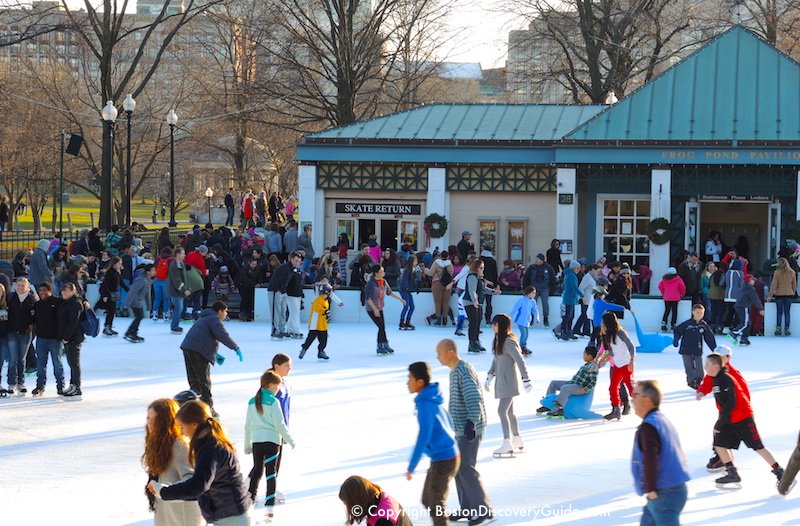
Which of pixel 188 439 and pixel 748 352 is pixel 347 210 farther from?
pixel 188 439

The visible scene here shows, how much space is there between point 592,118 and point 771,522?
22.8m

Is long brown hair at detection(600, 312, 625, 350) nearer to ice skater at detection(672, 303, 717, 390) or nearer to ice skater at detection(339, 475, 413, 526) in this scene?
ice skater at detection(672, 303, 717, 390)

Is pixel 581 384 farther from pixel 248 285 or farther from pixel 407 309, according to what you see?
pixel 248 285

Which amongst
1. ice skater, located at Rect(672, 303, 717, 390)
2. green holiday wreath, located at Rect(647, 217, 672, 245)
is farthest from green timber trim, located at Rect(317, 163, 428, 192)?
ice skater, located at Rect(672, 303, 717, 390)

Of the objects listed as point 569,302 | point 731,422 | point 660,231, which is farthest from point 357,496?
point 660,231

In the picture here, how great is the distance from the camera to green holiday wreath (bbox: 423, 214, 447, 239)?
31.8 m

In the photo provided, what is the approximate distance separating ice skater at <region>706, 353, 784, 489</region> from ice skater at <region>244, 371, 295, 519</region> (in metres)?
3.80

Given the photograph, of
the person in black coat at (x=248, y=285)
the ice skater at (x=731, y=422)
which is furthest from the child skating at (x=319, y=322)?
the ice skater at (x=731, y=422)

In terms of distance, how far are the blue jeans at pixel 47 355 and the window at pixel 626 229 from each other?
18755mm

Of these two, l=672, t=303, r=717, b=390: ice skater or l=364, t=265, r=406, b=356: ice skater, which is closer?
l=672, t=303, r=717, b=390: ice skater

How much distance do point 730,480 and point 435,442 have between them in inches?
141

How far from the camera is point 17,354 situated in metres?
15.4

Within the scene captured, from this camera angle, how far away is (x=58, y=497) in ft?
34.1

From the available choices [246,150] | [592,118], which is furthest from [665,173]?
[246,150]
